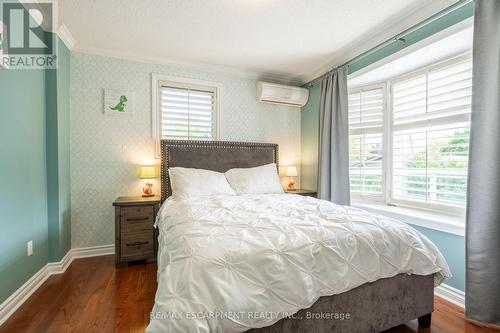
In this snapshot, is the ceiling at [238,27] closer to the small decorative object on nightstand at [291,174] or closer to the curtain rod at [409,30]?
the curtain rod at [409,30]

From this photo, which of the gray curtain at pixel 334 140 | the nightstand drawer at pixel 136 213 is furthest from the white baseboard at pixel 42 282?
the gray curtain at pixel 334 140

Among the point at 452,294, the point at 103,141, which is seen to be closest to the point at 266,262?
the point at 452,294

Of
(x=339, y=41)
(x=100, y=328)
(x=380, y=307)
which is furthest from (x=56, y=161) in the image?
(x=339, y=41)

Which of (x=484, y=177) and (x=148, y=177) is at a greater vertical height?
(x=484, y=177)

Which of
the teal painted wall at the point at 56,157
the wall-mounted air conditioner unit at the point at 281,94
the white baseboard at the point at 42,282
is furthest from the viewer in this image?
the wall-mounted air conditioner unit at the point at 281,94

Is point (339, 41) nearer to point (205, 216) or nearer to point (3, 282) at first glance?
point (205, 216)

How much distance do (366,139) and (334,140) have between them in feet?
1.55

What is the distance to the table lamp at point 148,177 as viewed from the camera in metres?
2.94

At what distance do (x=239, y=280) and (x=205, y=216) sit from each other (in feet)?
2.50

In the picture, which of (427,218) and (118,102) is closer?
(427,218)

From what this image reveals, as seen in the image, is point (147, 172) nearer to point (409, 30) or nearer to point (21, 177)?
point (21, 177)

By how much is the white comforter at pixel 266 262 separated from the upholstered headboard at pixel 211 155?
1427mm

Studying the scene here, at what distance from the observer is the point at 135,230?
267cm

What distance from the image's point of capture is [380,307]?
1445 millimetres
